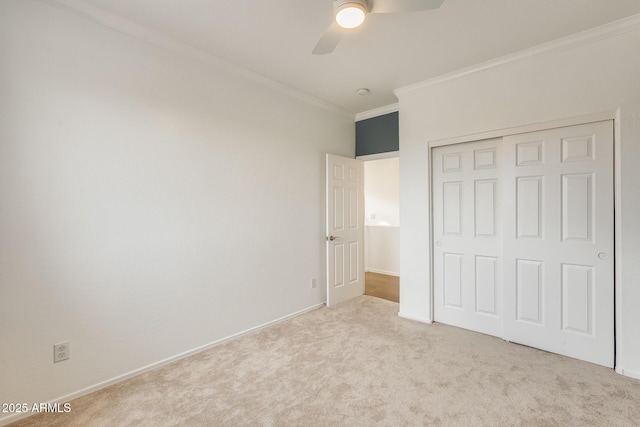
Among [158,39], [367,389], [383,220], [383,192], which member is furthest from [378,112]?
[367,389]

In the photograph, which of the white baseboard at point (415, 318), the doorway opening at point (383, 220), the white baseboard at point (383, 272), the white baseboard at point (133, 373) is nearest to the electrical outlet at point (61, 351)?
the white baseboard at point (133, 373)

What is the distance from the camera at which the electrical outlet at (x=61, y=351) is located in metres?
1.82

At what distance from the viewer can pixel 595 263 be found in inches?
89.4

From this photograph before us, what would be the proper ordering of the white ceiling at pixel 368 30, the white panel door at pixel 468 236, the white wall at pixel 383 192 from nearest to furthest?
1. the white ceiling at pixel 368 30
2. the white panel door at pixel 468 236
3. the white wall at pixel 383 192

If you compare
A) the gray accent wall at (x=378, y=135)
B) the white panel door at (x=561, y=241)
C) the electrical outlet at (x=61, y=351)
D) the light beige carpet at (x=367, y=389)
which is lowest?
the light beige carpet at (x=367, y=389)

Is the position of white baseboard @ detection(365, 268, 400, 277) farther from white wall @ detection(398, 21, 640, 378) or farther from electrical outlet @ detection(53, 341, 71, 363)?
electrical outlet @ detection(53, 341, 71, 363)

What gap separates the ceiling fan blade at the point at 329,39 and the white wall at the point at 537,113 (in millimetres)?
1643

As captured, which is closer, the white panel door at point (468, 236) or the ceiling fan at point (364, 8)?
the ceiling fan at point (364, 8)

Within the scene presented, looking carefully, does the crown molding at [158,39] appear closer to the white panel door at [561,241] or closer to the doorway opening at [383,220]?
the white panel door at [561,241]

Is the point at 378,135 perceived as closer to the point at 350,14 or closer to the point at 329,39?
the point at 329,39

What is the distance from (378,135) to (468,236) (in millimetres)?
1841

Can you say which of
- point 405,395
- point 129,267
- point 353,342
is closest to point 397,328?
point 353,342

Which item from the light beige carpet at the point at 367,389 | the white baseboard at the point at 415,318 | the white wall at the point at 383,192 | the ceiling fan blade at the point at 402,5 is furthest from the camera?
the white wall at the point at 383,192

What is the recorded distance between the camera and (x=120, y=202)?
2076 millimetres
